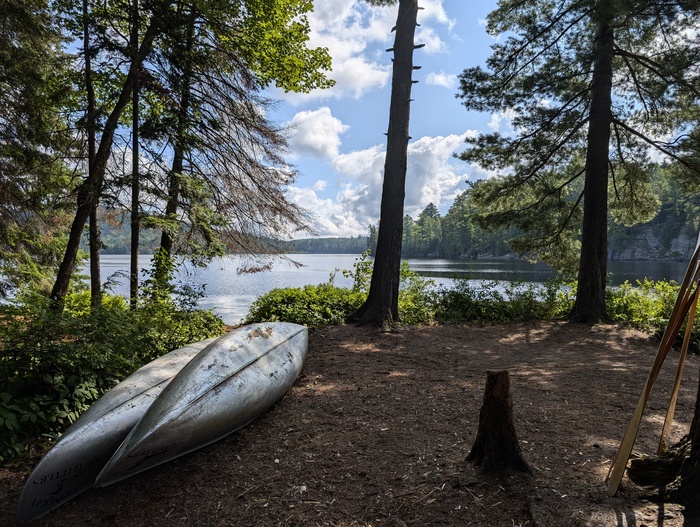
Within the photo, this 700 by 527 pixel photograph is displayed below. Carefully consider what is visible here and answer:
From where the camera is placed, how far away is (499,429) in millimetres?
2516

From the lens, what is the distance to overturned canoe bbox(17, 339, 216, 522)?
100 inches

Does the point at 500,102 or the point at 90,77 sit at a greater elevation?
the point at 500,102

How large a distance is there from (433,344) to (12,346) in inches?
220

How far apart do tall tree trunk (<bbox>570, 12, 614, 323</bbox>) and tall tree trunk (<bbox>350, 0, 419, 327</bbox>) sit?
173 inches

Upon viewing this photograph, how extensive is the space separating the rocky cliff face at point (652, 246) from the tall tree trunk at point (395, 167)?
228ft

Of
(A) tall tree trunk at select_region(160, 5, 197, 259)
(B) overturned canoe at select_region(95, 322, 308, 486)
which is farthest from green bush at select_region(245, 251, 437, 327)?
(B) overturned canoe at select_region(95, 322, 308, 486)

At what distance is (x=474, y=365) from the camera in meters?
5.52

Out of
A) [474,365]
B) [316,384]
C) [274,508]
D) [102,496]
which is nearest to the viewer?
[274,508]

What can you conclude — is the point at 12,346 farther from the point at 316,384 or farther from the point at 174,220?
the point at 174,220

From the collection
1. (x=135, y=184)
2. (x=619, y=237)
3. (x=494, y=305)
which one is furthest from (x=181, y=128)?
(x=619, y=237)

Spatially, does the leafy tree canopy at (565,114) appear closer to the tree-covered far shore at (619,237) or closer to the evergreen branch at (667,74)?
the evergreen branch at (667,74)

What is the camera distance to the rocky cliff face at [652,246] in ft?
202

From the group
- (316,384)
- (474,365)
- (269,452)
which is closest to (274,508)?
(269,452)

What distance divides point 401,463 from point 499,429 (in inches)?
31.0
